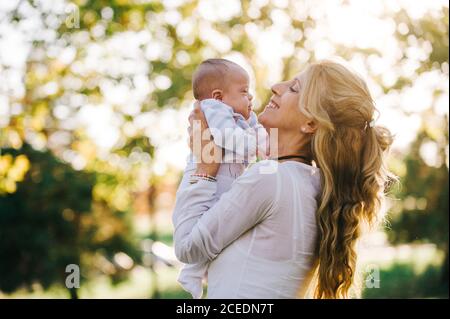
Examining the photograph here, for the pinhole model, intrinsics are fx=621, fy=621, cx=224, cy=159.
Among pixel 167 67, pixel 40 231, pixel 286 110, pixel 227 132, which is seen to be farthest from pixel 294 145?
pixel 40 231

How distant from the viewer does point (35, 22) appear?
29.8 feet

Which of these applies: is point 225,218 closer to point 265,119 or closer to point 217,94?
point 265,119

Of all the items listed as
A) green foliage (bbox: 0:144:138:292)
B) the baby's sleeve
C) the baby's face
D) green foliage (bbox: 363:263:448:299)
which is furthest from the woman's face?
green foliage (bbox: 0:144:138:292)

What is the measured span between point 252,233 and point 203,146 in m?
0.42

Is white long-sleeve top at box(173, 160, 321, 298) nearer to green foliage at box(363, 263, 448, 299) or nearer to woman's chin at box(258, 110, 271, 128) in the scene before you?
woman's chin at box(258, 110, 271, 128)

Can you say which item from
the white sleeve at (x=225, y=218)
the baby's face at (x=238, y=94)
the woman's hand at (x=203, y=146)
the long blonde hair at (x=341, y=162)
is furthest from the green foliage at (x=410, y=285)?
the white sleeve at (x=225, y=218)

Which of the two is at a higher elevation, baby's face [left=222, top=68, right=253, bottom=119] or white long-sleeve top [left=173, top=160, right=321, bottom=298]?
baby's face [left=222, top=68, right=253, bottom=119]

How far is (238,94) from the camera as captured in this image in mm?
2816

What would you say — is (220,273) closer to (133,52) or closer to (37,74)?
(133,52)

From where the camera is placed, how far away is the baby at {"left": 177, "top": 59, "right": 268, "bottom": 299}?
2.38m

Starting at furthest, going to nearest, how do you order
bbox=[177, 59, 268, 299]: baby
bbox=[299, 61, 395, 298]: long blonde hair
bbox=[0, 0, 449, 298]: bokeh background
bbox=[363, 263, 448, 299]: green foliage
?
bbox=[363, 263, 448, 299]: green foliage, bbox=[0, 0, 449, 298]: bokeh background, bbox=[177, 59, 268, 299]: baby, bbox=[299, 61, 395, 298]: long blonde hair

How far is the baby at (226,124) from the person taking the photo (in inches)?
93.5

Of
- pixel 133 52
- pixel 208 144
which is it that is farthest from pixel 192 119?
pixel 133 52
